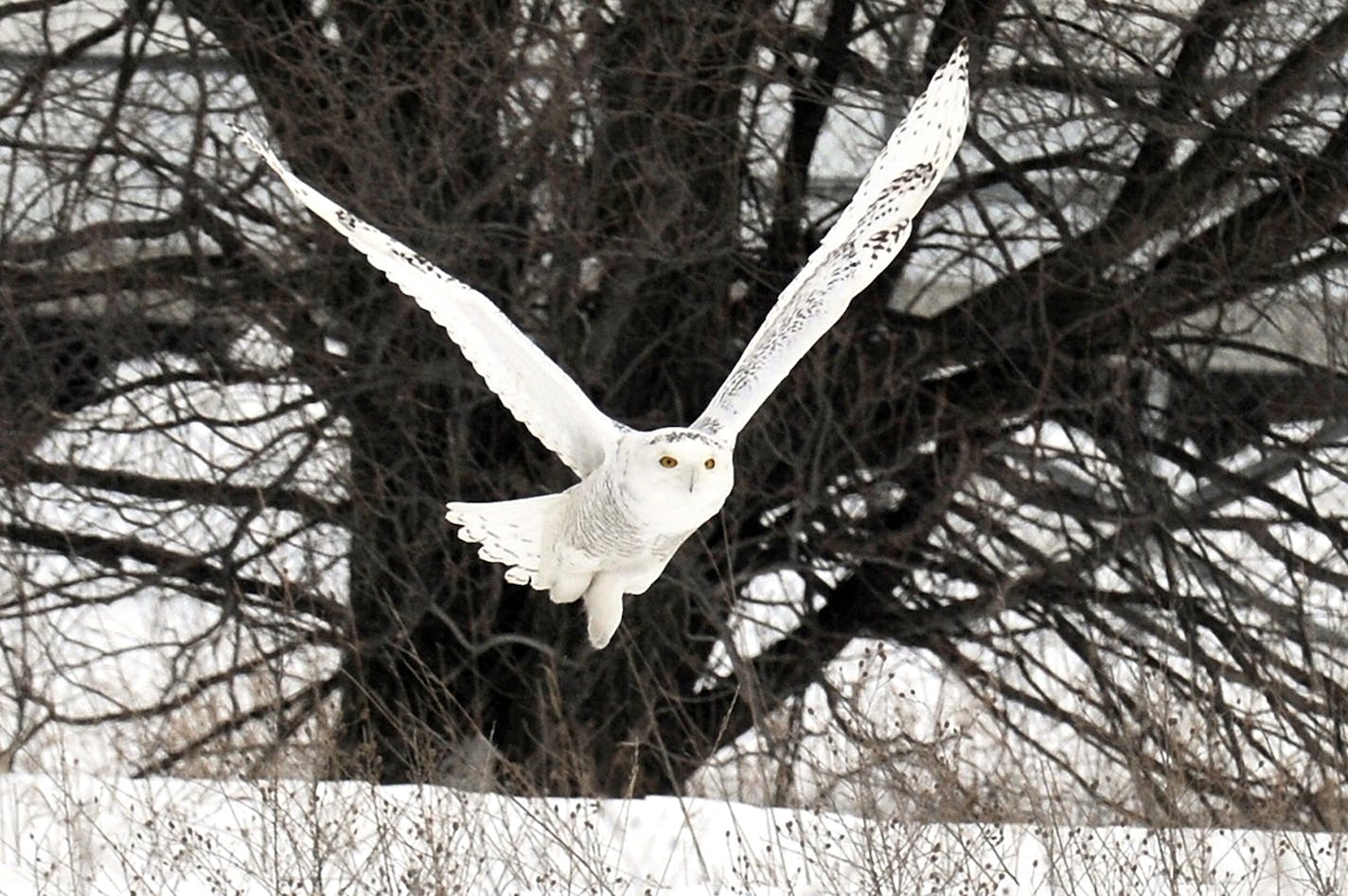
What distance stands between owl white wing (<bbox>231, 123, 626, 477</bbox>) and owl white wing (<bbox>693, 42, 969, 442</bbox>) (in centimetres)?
31

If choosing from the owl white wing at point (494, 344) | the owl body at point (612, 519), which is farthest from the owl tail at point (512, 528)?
the owl white wing at point (494, 344)

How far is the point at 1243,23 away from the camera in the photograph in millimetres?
8469

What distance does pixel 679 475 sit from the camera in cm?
503

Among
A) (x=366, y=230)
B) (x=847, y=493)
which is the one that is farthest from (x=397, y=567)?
(x=366, y=230)

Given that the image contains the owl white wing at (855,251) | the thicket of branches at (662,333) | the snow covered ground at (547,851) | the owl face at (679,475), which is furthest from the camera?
the thicket of branches at (662,333)

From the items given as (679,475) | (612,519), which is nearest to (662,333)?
(612,519)

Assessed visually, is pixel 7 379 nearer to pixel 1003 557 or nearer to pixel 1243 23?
pixel 1003 557

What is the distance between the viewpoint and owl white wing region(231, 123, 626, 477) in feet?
16.7

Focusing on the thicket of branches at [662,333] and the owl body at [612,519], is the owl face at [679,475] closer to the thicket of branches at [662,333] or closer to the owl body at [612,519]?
the owl body at [612,519]

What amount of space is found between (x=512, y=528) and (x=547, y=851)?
31.7 inches

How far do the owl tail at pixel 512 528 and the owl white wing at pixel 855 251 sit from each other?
46cm

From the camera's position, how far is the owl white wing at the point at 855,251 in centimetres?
530

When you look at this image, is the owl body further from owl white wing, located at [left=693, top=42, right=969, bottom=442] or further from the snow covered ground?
the snow covered ground

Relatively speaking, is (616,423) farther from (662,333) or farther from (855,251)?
(662,333)
